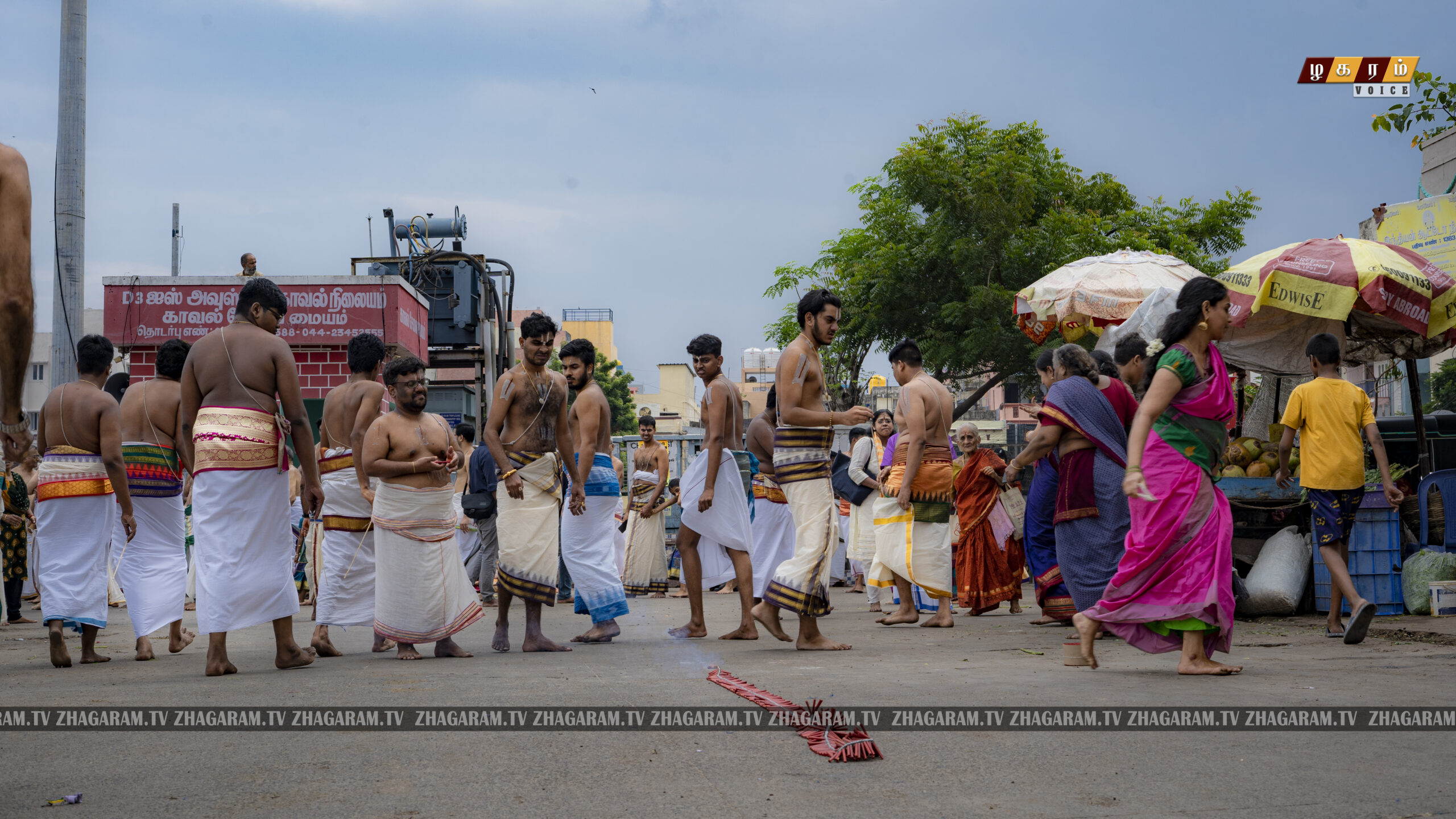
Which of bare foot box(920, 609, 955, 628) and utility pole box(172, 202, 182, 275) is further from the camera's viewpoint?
utility pole box(172, 202, 182, 275)

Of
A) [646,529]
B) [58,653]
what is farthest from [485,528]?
[58,653]

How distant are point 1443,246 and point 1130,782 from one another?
471 inches

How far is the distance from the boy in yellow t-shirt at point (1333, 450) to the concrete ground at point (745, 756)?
5.02 ft

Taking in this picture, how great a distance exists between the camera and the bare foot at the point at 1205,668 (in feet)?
17.6

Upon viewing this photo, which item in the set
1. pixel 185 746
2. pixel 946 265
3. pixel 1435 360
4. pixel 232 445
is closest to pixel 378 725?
pixel 185 746

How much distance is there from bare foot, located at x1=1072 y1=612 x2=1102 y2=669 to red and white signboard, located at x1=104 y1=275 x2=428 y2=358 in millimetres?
13955

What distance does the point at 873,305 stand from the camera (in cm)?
2430

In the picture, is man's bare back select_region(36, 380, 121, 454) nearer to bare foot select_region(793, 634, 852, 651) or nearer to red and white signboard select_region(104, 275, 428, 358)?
bare foot select_region(793, 634, 852, 651)

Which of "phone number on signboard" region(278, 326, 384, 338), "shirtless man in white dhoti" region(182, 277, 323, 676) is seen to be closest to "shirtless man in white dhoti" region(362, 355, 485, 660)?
"shirtless man in white dhoti" region(182, 277, 323, 676)

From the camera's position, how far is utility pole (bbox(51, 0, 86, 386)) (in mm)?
10352

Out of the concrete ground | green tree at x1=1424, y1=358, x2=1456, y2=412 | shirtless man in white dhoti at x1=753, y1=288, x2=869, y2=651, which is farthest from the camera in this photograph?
green tree at x1=1424, y1=358, x2=1456, y2=412

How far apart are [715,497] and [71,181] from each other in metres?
6.88

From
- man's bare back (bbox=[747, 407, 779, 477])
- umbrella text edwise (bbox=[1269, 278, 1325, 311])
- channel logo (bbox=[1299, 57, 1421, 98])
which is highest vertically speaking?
channel logo (bbox=[1299, 57, 1421, 98])

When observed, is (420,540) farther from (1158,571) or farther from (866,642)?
(1158,571)
